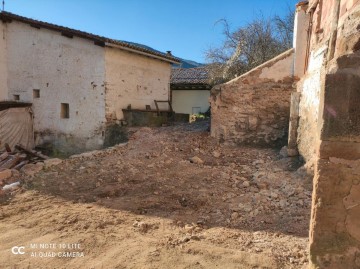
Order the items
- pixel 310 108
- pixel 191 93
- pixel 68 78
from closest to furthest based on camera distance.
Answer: pixel 310 108, pixel 68 78, pixel 191 93

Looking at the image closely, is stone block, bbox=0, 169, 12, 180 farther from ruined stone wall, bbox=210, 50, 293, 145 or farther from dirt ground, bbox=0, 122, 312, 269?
ruined stone wall, bbox=210, 50, 293, 145

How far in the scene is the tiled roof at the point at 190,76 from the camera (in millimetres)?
18328

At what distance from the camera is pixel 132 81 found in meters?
11.8

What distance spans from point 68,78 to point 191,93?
364 inches

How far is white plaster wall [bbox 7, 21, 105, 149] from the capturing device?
34.9 ft

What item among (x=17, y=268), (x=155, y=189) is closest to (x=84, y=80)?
(x=155, y=189)

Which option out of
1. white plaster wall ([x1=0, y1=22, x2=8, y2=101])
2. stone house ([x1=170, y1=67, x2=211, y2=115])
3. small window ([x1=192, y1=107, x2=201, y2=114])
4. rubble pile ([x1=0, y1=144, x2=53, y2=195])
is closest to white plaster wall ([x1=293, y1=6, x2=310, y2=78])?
rubble pile ([x1=0, y1=144, x2=53, y2=195])

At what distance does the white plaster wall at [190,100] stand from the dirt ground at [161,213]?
465 inches

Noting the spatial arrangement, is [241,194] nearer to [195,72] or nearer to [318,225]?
[318,225]

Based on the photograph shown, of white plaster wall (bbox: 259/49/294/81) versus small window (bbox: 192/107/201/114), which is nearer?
white plaster wall (bbox: 259/49/294/81)

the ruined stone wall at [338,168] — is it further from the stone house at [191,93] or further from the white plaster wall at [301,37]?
the stone house at [191,93]

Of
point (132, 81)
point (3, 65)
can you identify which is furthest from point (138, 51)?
point (3, 65)

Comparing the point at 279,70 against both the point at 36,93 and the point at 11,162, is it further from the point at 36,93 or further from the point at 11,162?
the point at 36,93

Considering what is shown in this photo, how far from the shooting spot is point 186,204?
171 inches
